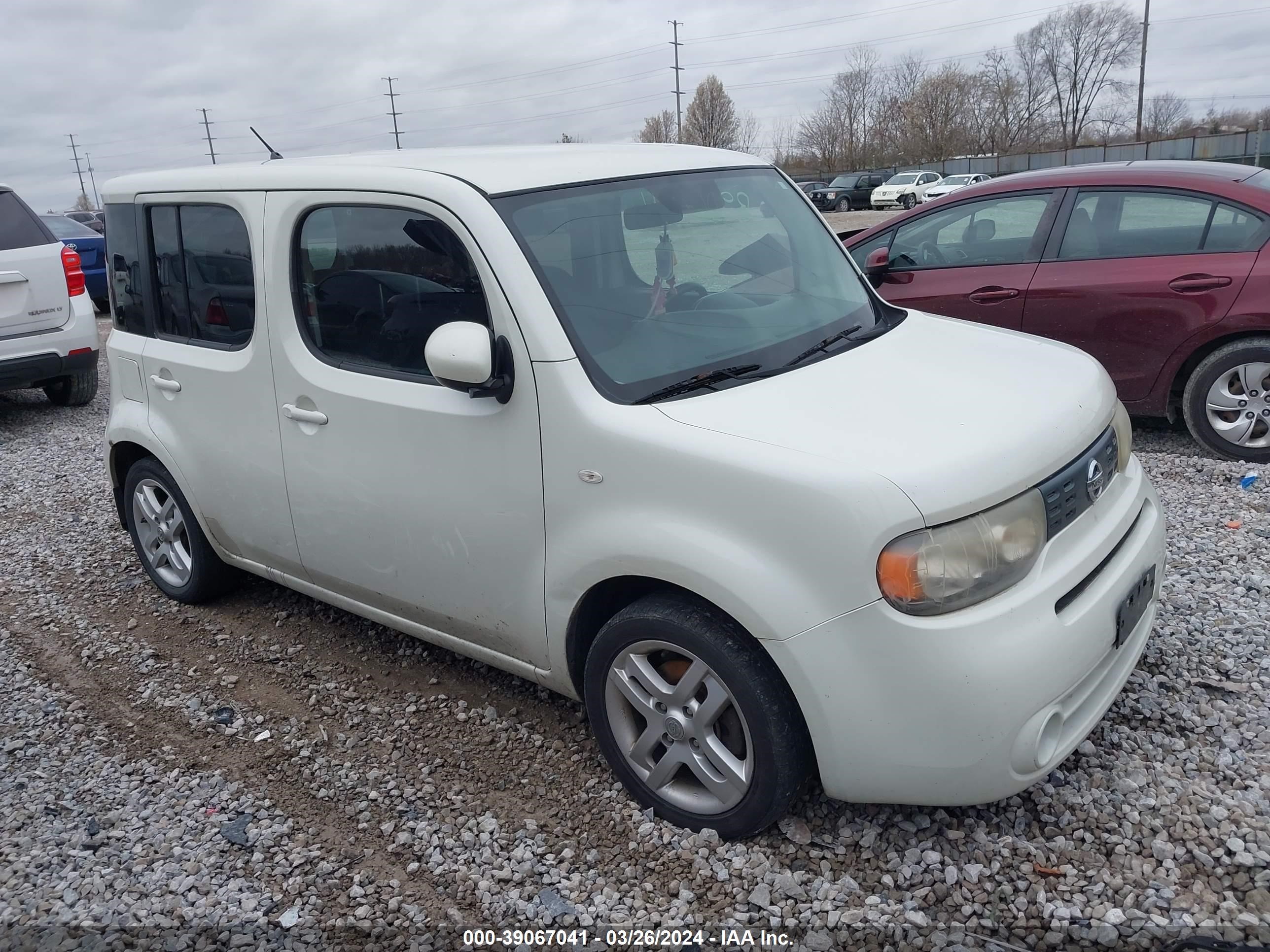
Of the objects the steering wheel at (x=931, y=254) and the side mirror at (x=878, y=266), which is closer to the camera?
the side mirror at (x=878, y=266)

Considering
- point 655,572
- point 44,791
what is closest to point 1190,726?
point 655,572

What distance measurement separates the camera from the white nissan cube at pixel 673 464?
7.77 feet

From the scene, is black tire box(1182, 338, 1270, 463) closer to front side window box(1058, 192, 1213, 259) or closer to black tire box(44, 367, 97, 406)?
front side window box(1058, 192, 1213, 259)

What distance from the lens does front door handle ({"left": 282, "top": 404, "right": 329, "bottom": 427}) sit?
3412 mm

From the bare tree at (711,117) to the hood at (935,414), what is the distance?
213ft

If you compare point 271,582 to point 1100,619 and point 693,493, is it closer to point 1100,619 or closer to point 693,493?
point 693,493

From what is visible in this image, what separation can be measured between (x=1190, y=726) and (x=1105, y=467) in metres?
0.95

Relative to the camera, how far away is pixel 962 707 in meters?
2.32

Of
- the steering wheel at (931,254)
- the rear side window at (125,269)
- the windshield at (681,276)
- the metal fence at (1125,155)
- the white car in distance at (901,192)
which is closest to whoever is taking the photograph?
the windshield at (681,276)

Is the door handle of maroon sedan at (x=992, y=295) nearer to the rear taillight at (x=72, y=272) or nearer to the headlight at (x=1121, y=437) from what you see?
the headlight at (x=1121, y=437)

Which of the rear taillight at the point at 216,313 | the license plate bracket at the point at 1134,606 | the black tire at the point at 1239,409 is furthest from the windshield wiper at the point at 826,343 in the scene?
the black tire at the point at 1239,409

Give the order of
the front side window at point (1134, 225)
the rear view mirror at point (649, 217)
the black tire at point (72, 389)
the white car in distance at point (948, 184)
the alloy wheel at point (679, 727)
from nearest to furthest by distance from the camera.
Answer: the alloy wheel at point (679, 727)
the rear view mirror at point (649, 217)
the front side window at point (1134, 225)
the black tire at point (72, 389)
the white car in distance at point (948, 184)

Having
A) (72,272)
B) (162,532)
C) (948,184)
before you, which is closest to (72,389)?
(72,272)

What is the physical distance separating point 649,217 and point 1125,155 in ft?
158
